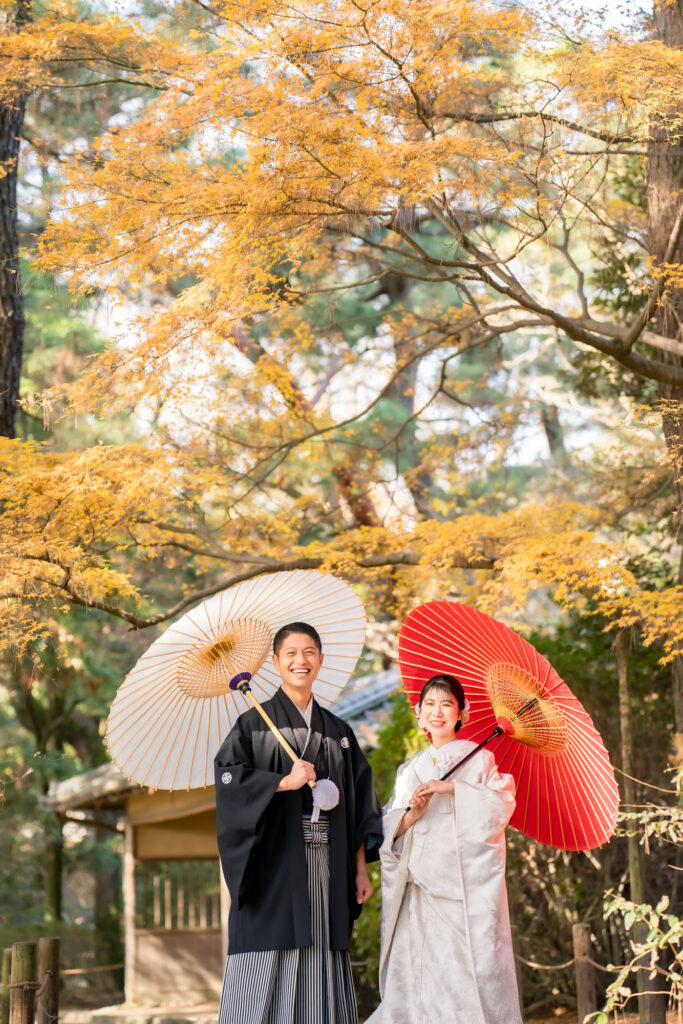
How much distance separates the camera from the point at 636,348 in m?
9.35

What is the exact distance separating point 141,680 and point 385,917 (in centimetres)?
120

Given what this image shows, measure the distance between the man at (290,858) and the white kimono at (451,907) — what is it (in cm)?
13

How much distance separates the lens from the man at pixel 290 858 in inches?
138

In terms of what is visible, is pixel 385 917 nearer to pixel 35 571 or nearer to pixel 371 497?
pixel 35 571

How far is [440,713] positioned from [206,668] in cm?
87

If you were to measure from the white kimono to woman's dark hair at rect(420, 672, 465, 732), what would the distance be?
0.58 ft

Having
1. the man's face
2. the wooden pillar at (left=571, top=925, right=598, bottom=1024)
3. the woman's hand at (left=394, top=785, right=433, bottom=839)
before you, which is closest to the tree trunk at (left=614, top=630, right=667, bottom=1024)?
the wooden pillar at (left=571, top=925, right=598, bottom=1024)

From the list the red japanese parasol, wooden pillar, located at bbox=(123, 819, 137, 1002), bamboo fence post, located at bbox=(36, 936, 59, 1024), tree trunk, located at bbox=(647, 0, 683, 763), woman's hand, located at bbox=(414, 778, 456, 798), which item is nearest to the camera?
woman's hand, located at bbox=(414, 778, 456, 798)

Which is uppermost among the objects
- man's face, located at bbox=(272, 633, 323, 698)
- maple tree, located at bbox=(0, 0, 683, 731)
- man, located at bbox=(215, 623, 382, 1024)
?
maple tree, located at bbox=(0, 0, 683, 731)

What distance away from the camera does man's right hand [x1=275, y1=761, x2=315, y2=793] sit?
3.46 m

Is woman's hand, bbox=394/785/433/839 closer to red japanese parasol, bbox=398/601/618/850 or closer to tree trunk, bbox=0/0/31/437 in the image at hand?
red japanese parasol, bbox=398/601/618/850

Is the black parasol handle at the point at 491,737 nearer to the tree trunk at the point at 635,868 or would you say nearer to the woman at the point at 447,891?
the woman at the point at 447,891

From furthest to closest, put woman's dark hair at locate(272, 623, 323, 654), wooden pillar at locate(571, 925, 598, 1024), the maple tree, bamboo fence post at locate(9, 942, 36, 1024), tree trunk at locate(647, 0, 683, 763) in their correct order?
tree trunk at locate(647, 0, 683, 763), the maple tree, wooden pillar at locate(571, 925, 598, 1024), bamboo fence post at locate(9, 942, 36, 1024), woman's dark hair at locate(272, 623, 323, 654)

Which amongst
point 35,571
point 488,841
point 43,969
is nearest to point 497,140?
point 35,571
